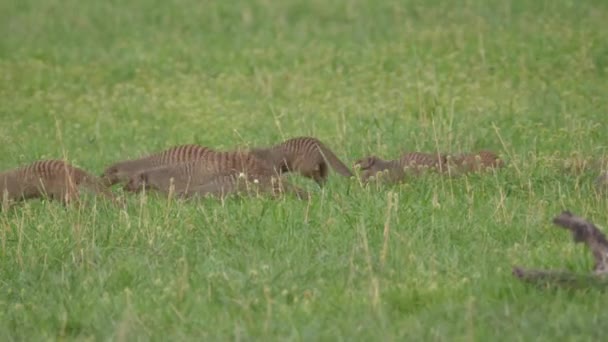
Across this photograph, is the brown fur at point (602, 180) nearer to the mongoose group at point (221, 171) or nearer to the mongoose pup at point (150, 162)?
the mongoose group at point (221, 171)

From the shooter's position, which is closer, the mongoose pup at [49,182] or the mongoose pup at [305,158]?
the mongoose pup at [49,182]

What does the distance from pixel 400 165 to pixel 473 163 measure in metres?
0.50

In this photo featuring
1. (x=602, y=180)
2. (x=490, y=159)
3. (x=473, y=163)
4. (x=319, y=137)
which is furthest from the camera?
(x=319, y=137)

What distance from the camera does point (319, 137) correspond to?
411 inches

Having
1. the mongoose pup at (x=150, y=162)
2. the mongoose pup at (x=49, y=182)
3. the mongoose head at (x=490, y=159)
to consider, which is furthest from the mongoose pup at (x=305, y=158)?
the mongoose pup at (x=49, y=182)

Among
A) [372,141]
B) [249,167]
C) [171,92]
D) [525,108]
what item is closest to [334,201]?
[249,167]

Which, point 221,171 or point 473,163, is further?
point 473,163

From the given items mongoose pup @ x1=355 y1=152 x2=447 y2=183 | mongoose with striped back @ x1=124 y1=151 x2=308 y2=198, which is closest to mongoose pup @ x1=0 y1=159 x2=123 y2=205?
mongoose with striped back @ x1=124 y1=151 x2=308 y2=198

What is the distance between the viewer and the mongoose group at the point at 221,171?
318 inches

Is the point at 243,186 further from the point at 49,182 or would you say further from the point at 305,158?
the point at 49,182

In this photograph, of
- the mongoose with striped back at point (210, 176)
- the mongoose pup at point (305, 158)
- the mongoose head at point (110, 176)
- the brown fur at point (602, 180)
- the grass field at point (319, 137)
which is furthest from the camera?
the mongoose head at point (110, 176)

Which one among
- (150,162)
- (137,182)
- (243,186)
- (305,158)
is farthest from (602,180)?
(150,162)

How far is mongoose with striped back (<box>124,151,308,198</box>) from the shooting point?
26.4 ft

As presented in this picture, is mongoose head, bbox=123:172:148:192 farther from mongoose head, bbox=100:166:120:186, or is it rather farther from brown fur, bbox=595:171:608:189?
brown fur, bbox=595:171:608:189
